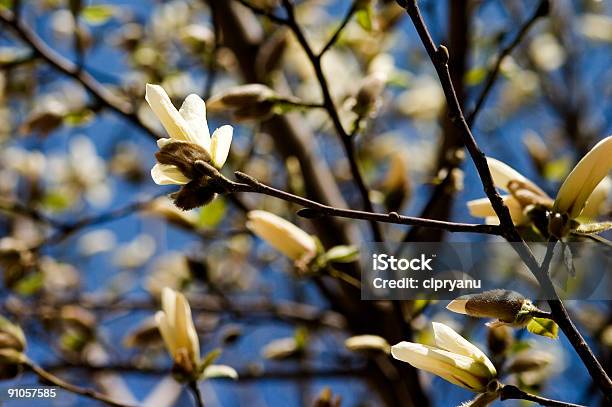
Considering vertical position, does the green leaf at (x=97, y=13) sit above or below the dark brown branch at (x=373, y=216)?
above

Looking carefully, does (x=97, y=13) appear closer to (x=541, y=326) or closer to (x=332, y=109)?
(x=332, y=109)

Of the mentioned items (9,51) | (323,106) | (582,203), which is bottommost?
(582,203)

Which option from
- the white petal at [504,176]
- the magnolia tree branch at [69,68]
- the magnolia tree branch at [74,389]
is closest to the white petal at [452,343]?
the white petal at [504,176]

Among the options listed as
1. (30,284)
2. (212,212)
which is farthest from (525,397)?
(30,284)

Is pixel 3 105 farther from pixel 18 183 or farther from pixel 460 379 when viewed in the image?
pixel 460 379

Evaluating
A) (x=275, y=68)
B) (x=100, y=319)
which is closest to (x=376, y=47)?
(x=275, y=68)

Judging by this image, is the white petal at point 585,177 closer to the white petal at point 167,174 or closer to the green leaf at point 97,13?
the white petal at point 167,174

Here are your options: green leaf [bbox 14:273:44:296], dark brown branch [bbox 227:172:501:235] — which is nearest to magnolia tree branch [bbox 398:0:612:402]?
dark brown branch [bbox 227:172:501:235]
